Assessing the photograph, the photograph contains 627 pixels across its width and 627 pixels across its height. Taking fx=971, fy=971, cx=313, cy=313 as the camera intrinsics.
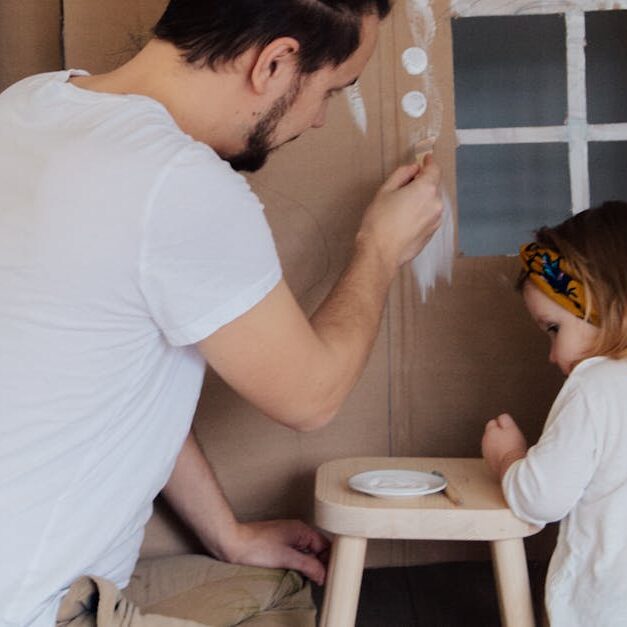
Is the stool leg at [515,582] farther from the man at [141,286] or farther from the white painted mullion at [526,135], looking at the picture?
the white painted mullion at [526,135]

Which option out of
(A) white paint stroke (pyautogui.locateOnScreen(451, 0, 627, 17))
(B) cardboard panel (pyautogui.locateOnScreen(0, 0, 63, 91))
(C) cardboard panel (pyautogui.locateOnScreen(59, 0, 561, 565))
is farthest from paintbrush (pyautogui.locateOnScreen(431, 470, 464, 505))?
(B) cardboard panel (pyautogui.locateOnScreen(0, 0, 63, 91))

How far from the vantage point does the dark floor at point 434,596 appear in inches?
56.9

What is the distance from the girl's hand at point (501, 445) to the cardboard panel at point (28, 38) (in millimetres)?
870

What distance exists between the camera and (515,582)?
3.81 ft

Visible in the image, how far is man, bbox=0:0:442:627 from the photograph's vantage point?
944 millimetres

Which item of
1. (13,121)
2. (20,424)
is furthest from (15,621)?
(13,121)

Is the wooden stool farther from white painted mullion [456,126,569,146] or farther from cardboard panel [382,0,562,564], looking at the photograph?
white painted mullion [456,126,569,146]

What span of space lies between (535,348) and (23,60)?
3.00ft

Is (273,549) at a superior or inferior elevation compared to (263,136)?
inferior

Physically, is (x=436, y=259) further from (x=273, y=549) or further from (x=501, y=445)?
(x=273, y=549)

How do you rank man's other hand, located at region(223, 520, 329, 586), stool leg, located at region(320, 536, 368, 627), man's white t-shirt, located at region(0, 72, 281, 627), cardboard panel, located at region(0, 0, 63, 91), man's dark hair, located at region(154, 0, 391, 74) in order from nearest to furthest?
man's white t-shirt, located at region(0, 72, 281, 627) → man's dark hair, located at region(154, 0, 391, 74) → stool leg, located at region(320, 536, 368, 627) → man's other hand, located at region(223, 520, 329, 586) → cardboard panel, located at region(0, 0, 63, 91)

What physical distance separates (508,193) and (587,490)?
496 millimetres

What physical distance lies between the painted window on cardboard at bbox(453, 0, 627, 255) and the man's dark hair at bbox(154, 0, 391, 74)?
0.39 metres

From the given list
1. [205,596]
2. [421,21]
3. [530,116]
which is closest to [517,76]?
[530,116]
